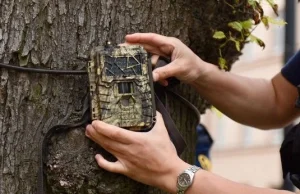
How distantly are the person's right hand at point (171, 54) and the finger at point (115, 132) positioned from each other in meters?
0.23

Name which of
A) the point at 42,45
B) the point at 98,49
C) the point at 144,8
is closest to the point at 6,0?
the point at 42,45

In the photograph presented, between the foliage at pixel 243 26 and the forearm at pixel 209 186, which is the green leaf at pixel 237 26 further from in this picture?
the forearm at pixel 209 186

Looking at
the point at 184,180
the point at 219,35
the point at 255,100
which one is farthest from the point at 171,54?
the point at 255,100

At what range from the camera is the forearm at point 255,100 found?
263 centimetres

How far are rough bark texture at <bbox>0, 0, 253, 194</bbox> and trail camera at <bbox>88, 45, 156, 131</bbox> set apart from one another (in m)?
0.12

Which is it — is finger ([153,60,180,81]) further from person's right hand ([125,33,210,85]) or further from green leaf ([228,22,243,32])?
green leaf ([228,22,243,32])

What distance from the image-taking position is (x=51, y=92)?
2.01m

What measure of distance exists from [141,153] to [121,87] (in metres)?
0.20

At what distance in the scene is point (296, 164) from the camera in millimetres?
2232

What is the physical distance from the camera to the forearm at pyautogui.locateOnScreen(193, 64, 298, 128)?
2627 mm

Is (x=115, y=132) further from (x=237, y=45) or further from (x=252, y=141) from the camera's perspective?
(x=252, y=141)

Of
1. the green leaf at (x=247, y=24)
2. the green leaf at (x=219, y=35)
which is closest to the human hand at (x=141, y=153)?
the green leaf at (x=219, y=35)

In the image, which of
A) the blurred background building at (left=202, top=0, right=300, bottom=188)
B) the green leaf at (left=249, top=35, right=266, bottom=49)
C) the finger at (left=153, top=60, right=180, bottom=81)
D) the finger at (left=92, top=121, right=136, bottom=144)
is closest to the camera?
the finger at (left=92, top=121, right=136, bottom=144)

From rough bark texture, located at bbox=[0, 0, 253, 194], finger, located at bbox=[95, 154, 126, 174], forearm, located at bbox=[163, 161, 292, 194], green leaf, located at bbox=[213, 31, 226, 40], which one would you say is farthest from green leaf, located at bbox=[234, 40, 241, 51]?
finger, located at bbox=[95, 154, 126, 174]
